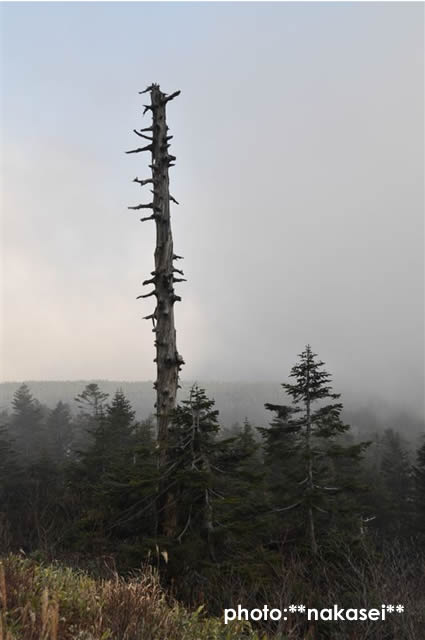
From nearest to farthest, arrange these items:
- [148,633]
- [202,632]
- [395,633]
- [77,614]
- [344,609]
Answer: [148,633] → [77,614] → [202,632] → [395,633] → [344,609]

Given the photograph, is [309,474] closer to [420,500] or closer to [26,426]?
[420,500]

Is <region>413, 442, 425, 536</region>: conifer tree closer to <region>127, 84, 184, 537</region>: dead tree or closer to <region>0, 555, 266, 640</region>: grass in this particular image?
<region>127, 84, 184, 537</region>: dead tree

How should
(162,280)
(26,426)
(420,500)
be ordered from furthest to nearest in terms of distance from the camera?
(26,426) < (420,500) < (162,280)

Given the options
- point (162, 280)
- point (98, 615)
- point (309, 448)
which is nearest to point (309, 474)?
point (309, 448)

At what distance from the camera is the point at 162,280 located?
852 centimetres

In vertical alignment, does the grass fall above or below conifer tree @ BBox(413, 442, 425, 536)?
above

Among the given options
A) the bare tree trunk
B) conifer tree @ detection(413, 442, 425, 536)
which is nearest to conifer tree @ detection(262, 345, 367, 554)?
the bare tree trunk

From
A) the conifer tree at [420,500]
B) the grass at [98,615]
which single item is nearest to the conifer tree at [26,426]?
the conifer tree at [420,500]

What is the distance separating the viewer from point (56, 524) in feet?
58.2

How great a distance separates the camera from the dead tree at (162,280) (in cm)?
790

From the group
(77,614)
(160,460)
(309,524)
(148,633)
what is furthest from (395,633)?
(309,524)

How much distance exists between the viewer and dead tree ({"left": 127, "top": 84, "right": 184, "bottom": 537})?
790 cm

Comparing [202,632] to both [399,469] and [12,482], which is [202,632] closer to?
[12,482]

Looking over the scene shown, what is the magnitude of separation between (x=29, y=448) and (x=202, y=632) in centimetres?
6840
